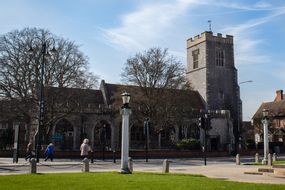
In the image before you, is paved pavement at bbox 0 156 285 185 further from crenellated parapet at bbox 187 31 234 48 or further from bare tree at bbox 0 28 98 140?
crenellated parapet at bbox 187 31 234 48

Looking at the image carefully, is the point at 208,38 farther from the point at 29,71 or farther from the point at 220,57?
the point at 29,71

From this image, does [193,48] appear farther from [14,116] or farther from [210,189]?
[210,189]

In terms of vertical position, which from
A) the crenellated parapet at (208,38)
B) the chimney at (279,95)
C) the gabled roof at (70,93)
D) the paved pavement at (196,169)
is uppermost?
the crenellated parapet at (208,38)

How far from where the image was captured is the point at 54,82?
38.8m

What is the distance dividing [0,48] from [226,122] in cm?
3417

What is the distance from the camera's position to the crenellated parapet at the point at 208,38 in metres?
63.3

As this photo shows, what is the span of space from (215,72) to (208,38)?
572 cm

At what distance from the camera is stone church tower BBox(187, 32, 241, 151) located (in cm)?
6244

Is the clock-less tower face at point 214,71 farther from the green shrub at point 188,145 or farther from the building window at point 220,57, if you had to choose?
the green shrub at point 188,145

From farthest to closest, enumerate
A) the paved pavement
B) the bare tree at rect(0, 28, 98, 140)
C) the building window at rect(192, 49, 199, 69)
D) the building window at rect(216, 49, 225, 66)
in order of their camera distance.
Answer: the building window at rect(192, 49, 199, 69)
the building window at rect(216, 49, 225, 66)
the bare tree at rect(0, 28, 98, 140)
the paved pavement

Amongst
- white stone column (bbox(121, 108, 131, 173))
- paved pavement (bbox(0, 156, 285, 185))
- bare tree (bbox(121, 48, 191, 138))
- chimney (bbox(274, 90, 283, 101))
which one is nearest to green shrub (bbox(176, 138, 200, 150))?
bare tree (bbox(121, 48, 191, 138))

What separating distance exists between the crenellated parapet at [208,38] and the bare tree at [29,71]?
29.9 metres

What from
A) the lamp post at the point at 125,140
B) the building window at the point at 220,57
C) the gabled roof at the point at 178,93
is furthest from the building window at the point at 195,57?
the lamp post at the point at 125,140

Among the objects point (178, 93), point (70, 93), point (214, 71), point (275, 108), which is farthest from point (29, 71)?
point (275, 108)
